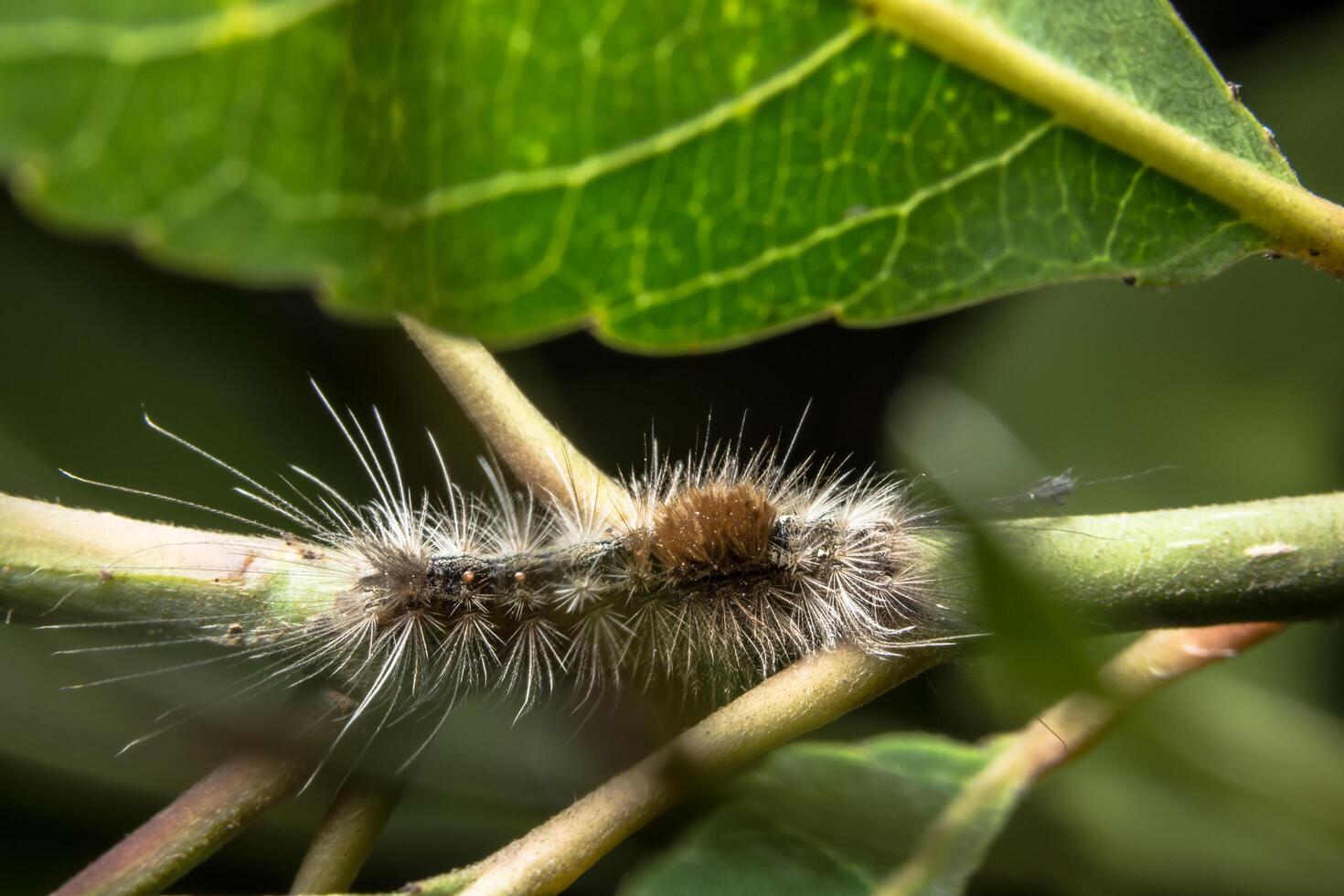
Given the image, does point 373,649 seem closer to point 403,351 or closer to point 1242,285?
point 403,351

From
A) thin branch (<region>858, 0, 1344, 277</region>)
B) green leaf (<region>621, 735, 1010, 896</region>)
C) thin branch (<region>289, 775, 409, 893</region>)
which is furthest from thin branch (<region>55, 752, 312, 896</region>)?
thin branch (<region>858, 0, 1344, 277</region>)

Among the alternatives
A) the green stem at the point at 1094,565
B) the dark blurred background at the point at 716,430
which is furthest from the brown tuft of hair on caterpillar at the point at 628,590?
the green stem at the point at 1094,565

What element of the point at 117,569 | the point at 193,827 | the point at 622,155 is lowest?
the point at 193,827

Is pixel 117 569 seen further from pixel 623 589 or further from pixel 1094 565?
pixel 1094 565

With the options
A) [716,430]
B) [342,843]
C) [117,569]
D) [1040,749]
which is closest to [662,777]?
[342,843]

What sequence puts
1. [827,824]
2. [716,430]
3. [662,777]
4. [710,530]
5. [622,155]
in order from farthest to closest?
1. [716,430]
2. [710,530]
3. [827,824]
4. [662,777]
5. [622,155]

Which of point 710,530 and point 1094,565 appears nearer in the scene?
point 1094,565

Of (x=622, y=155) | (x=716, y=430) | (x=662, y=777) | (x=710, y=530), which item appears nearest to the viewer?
(x=622, y=155)

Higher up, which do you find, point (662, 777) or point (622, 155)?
point (622, 155)
